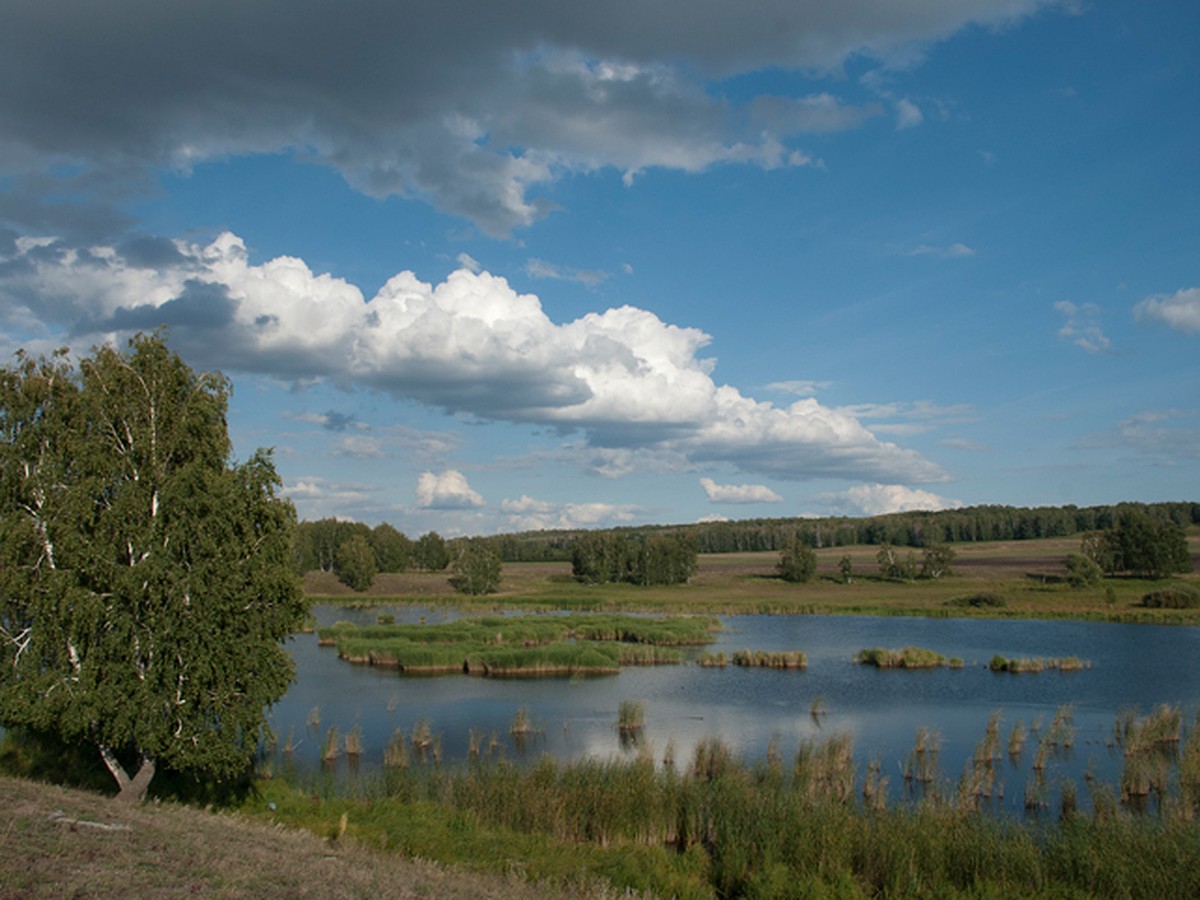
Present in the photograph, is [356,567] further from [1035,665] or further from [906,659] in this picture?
[1035,665]

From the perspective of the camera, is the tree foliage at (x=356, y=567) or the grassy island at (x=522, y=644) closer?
the grassy island at (x=522, y=644)

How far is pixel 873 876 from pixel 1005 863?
2315 mm

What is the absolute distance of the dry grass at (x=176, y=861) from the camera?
33.5ft

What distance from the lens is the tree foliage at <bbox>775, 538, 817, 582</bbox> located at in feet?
403

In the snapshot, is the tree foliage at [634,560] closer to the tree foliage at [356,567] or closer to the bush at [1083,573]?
the tree foliage at [356,567]

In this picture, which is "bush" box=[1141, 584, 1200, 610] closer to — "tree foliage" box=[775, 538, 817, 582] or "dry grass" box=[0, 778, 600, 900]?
"tree foliage" box=[775, 538, 817, 582]

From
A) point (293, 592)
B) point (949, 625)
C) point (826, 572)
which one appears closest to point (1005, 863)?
point (293, 592)

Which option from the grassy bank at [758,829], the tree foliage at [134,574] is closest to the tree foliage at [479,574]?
the grassy bank at [758,829]

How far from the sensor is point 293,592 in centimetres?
1966

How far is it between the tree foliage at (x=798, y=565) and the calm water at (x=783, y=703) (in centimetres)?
6260

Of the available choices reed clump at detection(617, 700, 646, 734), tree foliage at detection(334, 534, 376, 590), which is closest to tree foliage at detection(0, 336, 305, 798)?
→ reed clump at detection(617, 700, 646, 734)

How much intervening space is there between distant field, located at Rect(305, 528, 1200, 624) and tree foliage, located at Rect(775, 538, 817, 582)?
190 centimetres

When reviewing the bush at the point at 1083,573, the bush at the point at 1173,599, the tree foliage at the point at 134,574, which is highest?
the tree foliage at the point at 134,574

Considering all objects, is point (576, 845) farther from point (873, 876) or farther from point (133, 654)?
point (133, 654)
